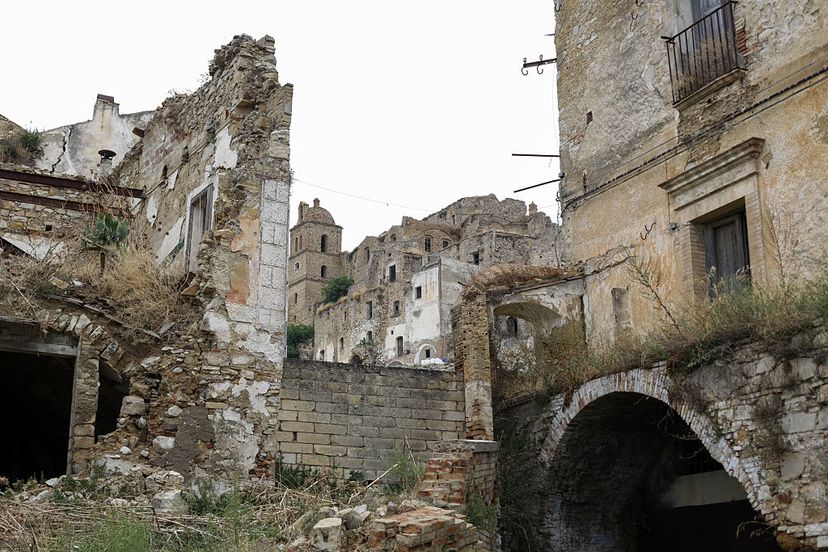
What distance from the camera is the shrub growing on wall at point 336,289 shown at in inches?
2566

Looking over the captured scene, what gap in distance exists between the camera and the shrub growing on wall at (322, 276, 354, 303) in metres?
65.2

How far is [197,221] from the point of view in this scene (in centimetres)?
1297

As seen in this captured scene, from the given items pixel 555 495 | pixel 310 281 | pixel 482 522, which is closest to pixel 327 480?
pixel 482 522

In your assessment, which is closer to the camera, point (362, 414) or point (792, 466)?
A: point (792, 466)

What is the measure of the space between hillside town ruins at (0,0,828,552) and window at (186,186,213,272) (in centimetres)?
5

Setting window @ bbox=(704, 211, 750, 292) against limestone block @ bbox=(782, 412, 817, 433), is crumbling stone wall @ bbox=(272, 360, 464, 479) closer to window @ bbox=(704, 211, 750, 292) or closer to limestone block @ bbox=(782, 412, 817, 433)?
window @ bbox=(704, 211, 750, 292)

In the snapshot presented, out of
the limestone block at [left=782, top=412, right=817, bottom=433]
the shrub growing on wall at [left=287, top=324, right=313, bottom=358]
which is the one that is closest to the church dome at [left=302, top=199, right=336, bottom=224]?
the shrub growing on wall at [left=287, top=324, right=313, bottom=358]

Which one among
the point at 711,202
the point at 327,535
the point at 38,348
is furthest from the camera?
the point at 711,202

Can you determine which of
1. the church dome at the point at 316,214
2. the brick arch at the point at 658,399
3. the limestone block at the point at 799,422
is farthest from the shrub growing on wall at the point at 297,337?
the limestone block at the point at 799,422

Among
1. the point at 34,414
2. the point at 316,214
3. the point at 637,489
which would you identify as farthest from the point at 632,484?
the point at 316,214

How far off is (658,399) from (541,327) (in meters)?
4.06

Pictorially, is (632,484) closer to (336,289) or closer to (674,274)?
(674,274)

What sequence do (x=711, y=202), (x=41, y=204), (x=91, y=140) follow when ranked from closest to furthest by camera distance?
(x=711, y=202) → (x=41, y=204) → (x=91, y=140)

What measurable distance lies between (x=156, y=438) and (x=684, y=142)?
8.67m
